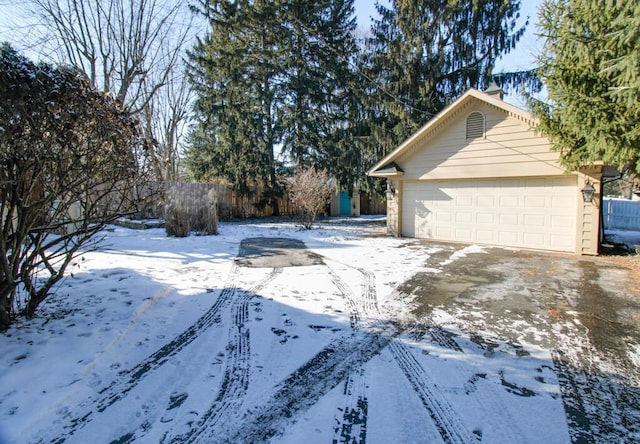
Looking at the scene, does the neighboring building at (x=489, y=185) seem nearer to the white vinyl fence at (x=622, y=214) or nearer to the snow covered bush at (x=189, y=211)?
the snow covered bush at (x=189, y=211)

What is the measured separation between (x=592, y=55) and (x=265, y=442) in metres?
8.49

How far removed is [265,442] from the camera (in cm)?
201

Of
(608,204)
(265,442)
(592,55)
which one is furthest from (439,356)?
(608,204)

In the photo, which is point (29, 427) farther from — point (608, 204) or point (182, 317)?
point (608, 204)

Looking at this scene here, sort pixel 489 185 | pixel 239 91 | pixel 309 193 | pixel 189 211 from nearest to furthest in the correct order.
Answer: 1. pixel 489 185
2. pixel 189 211
3. pixel 309 193
4. pixel 239 91

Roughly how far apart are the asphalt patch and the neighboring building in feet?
13.8

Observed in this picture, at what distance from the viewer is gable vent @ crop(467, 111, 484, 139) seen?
9707 millimetres

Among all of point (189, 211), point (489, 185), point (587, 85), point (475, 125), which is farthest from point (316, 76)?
point (587, 85)

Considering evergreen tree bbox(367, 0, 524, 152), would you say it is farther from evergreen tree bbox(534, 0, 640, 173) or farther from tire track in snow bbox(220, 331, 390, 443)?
tire track in snow bbox(220, 331, 390, 443)

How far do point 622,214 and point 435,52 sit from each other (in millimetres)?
10581

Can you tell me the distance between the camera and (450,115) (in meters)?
10.1

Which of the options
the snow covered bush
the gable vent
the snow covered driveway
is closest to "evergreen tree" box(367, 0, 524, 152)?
the gable vent

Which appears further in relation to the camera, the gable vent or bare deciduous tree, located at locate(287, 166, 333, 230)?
bare deciduous tree, located at locate(287, 166, 333, 230)

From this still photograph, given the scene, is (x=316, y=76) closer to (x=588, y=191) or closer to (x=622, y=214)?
(x=588, y=191)
